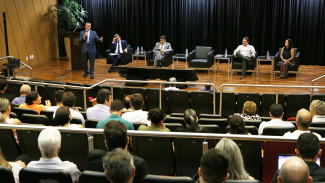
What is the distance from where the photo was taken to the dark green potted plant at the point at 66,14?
13.2 m

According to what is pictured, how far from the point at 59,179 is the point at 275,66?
899cm

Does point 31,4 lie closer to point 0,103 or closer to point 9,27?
point 9,27

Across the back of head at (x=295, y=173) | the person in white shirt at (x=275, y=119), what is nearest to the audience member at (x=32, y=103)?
the person in white shirt at (x=275, y=119)

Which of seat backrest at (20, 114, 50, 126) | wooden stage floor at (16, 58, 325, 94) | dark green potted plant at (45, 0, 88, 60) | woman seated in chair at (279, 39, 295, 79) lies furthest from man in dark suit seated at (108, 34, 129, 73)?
seat backrest at (20, 114, 50, 126)

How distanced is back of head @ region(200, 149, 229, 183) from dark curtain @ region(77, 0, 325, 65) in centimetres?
1130

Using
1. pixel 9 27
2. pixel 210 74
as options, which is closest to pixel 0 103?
pixel 210 74

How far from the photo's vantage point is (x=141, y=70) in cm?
932

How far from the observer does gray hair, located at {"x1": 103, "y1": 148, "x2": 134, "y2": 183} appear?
2213 millimetres

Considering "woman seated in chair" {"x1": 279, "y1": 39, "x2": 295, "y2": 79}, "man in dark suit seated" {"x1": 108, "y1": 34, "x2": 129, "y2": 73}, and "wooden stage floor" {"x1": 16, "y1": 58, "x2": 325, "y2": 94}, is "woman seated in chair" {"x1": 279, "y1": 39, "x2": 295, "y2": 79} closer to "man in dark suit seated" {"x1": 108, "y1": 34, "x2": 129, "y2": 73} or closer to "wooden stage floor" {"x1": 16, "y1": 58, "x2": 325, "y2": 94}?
"wooden stage floor" {"x1": 16, "y1": 58, "x2": 325, "y2": 94}

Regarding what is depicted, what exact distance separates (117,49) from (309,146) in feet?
30.8

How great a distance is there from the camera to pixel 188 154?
3.59 meters

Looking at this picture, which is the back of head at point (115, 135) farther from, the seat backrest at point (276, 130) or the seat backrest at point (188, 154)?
the seat backrest at point (276, 130)

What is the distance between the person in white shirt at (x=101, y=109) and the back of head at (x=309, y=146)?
2.91 m

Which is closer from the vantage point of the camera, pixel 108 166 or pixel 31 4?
pixel 108 166
